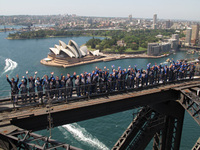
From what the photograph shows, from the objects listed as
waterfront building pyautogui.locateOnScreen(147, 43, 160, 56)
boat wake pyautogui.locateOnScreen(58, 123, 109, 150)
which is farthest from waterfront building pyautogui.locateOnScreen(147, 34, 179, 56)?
boat wake pyautogui.locateOnScreen(58, 123, 109, 150)

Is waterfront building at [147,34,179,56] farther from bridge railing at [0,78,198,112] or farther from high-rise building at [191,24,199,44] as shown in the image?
bridge railing at [0,78,198,112]

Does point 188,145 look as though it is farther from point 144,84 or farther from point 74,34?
point 74,34

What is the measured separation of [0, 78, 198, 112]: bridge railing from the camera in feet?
26.6

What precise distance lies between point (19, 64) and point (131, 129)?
49.9 meters

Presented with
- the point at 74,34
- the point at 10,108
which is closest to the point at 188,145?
the point at 10,108

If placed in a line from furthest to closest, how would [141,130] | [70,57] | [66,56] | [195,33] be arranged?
[195,33] → [66,56] → [70,57] → [141,130]

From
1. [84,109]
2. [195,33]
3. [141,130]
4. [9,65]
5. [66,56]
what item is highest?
[195,33]

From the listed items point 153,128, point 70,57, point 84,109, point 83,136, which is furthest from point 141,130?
point 70,57

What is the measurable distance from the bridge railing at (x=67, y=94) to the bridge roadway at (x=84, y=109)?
24 cm

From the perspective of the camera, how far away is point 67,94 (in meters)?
8.56

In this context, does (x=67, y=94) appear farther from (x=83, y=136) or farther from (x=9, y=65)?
(x=9, y=65)

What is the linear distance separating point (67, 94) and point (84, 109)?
104cm

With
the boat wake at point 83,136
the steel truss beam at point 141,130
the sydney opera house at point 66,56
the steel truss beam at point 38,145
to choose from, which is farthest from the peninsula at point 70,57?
the steel truss beam at point 38,145

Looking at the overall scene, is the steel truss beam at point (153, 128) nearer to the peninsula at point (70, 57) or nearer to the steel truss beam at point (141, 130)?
the steel truss beam at point (141, 130)
